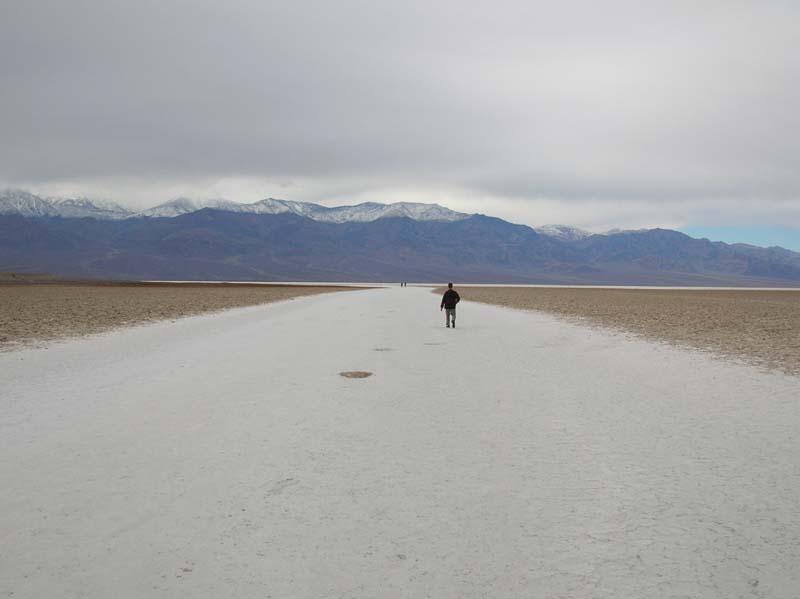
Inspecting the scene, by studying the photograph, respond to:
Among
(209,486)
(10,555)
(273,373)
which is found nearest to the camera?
(10,555)

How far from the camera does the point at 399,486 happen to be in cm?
580

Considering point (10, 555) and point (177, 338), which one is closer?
point (10, 555)

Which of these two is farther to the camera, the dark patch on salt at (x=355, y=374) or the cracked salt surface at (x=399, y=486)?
the dark patch on salt at (x=355, y=374)

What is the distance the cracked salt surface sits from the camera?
414cm

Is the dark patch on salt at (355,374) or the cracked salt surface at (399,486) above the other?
the cracked salt surface at (399,486)

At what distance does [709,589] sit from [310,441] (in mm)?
4715

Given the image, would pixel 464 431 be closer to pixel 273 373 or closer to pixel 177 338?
pixel 273 373

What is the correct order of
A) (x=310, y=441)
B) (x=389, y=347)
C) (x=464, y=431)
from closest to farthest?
(x=310, y=441) < (x=464, y=431) < (x=389, y=347)

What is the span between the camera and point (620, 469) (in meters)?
6.28

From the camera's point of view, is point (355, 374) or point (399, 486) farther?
point (355, 374)

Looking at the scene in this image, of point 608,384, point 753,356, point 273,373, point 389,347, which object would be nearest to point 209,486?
point 273,373

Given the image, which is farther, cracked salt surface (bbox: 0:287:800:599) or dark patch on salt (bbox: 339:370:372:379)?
dark patch on salt (bbox: 339:370:372:379)

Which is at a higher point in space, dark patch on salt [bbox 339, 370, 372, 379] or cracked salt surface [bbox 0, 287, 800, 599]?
cracked salt surface [bbox 0, 287, 800, 599]

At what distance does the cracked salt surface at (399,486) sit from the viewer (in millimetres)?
4145
